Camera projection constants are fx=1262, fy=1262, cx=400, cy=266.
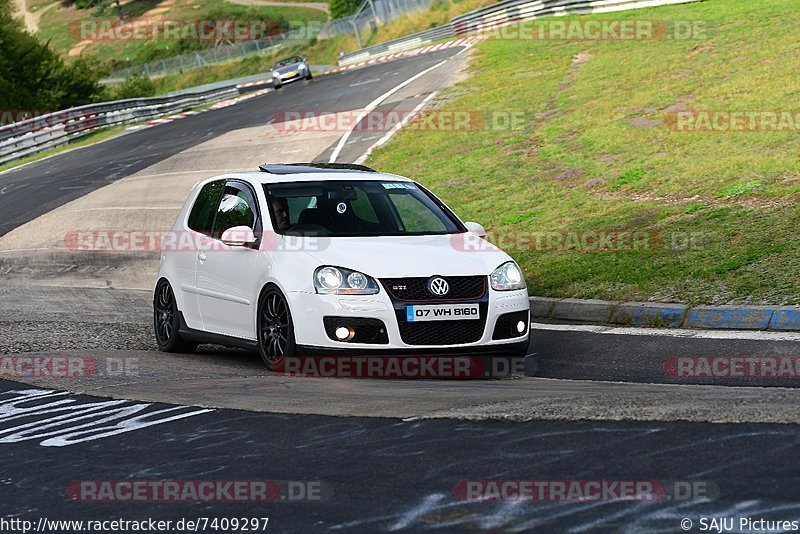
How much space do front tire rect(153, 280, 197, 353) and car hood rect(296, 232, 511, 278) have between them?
216cm

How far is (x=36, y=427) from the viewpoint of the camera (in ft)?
25.2

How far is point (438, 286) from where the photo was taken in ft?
29.9

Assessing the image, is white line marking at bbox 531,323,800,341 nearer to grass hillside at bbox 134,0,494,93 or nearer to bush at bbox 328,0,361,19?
grass hillside at bbox 134,0,494,93

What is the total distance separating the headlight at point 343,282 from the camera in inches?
358

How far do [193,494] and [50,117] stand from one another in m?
35.2

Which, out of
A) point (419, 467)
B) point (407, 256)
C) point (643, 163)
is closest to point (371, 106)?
point (643, 163)

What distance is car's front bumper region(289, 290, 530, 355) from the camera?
9031 mm

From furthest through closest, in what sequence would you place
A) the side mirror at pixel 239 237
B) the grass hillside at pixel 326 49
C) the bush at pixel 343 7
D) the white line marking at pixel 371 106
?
1. the bush at pixel 343 7
2. the grass hillside at pixel 326 49
3. the white line marking at pixel 371 106
4. the side mirror at pixel 239 237

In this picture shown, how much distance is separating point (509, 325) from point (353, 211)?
1693 mm

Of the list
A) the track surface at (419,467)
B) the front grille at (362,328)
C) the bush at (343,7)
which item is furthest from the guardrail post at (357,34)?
the track surface at (419,467)

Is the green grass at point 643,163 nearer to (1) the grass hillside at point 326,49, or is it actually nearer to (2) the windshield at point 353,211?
(2) the windshield at point 353,211

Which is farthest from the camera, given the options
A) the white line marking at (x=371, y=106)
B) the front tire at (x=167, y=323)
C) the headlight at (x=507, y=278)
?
the white line marking at (x=371, y=106)

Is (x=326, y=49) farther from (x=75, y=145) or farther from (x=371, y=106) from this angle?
(x=371, y=106)

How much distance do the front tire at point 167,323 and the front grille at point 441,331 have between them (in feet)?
9.52
